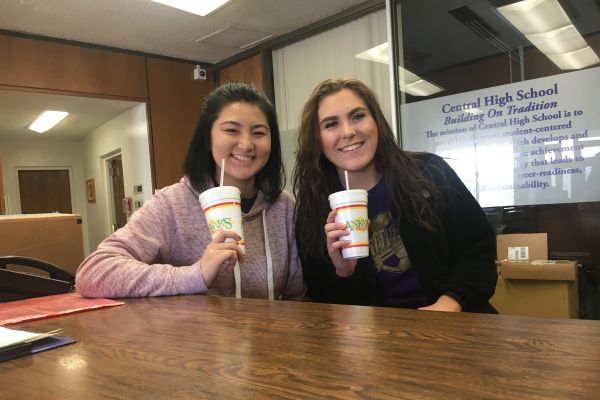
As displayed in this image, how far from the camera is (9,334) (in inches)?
29.6

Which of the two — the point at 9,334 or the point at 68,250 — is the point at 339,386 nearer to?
the point at 9,334

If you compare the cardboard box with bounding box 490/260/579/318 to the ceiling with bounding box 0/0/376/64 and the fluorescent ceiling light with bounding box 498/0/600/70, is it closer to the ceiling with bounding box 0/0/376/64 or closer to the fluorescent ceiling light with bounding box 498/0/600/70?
the fluorescent ceiling light with bounding box 498/0/600/70

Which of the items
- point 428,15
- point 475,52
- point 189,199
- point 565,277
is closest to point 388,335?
point 189,199

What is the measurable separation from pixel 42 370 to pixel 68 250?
5.48 feet

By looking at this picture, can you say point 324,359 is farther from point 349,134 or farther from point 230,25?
point 230,25

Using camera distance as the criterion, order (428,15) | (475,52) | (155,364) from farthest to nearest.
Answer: (428,15)
(475,52)
(155,364)

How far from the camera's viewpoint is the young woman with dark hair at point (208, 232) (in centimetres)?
116

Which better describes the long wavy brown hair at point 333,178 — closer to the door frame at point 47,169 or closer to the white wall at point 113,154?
the white wall at point 113,154

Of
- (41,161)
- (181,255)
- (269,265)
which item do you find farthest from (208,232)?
(41,161)

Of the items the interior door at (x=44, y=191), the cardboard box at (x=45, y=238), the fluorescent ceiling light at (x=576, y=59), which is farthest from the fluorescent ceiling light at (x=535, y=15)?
the interior door at (x=44, y=191)

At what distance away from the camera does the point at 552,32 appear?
2.78 meters

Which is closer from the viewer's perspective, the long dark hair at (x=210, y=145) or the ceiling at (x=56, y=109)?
the long dark hair at (x=210, y=145)

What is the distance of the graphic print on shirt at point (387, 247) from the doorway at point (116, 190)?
537 centimetres

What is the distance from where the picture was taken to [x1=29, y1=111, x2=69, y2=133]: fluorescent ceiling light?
17.4ft
